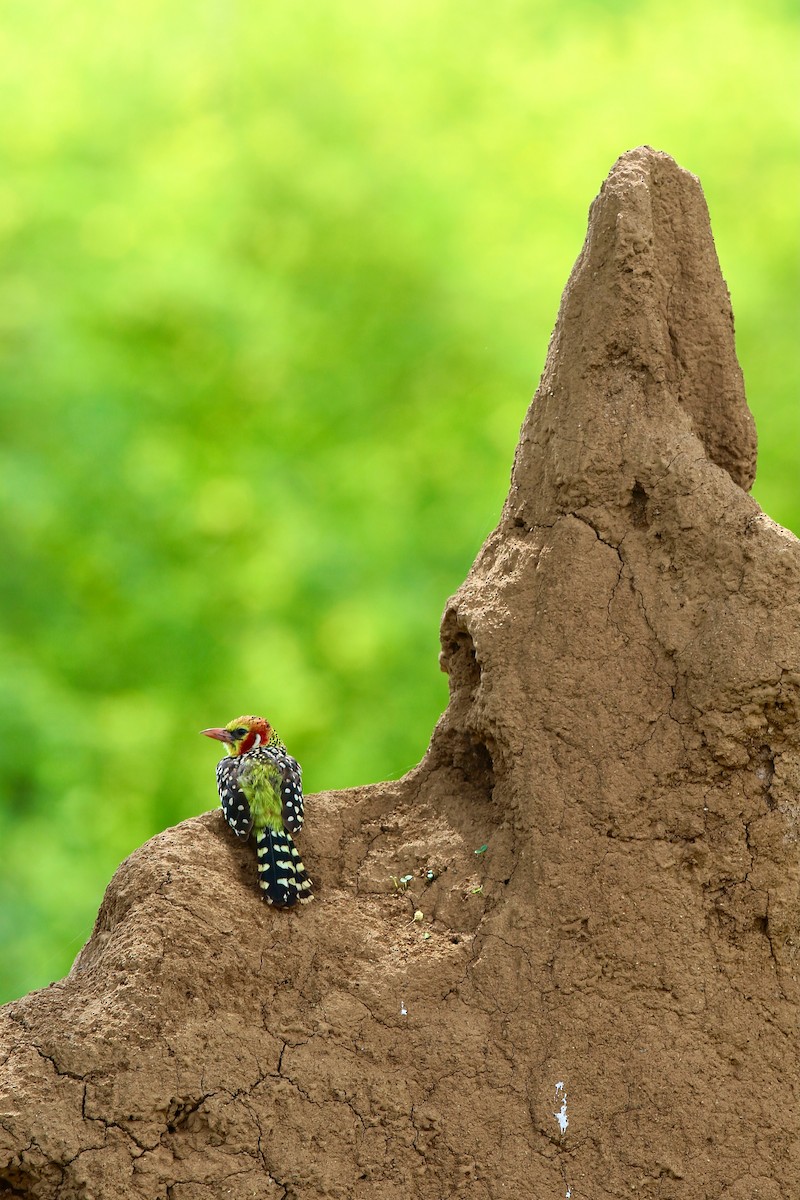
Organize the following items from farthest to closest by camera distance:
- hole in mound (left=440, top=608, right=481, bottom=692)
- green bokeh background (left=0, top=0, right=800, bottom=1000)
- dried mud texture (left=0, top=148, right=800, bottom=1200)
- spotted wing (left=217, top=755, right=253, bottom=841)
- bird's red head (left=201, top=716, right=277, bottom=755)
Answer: green bokeh background (left=0, top=0, right=800, bottom=1000) < bird's red head (left=201, top=716, right=277, bottom=755) < hole in mound (left=440, top=608, right=481, bottom=692) < spotted wing (left=217, top=755, right=253, bottom=841) < dried mud texture (left=0, top=148, right=800, bottom=1200)

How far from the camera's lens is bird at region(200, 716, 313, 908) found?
4.29 meters

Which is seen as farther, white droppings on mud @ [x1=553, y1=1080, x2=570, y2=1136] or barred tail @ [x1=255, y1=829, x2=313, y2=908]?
barred tail @ [x1=255, y1=829, x2=313, y2=908]

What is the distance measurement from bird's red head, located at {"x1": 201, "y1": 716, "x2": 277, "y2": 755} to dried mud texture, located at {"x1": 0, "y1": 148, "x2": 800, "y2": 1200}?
517 millimetres

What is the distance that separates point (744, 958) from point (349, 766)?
24.0 ft

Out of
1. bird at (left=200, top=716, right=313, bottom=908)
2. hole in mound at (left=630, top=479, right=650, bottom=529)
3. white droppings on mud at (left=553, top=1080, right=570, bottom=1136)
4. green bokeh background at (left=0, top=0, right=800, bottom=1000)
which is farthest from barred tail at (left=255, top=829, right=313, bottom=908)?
green bokeh background at (left=0, top=0, right=800, bottom=1000)

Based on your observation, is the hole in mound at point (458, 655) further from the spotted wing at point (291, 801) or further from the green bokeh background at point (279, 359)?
the green bokeh background at point (279, 359)

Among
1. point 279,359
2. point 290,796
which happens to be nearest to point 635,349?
point 290,796

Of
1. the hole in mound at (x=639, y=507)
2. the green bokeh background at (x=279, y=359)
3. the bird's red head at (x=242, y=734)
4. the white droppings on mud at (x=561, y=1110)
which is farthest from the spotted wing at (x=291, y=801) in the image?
the green bokeh background at (x=279, y=359)

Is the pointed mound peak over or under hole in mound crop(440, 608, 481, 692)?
over

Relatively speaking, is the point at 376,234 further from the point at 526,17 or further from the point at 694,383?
→ the point at 694,383

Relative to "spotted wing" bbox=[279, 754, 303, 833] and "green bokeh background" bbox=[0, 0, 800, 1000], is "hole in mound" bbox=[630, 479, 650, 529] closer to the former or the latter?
"spotted wing" bbox=[279, 754, 303, 833]

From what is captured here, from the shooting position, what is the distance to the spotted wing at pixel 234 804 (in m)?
4.38

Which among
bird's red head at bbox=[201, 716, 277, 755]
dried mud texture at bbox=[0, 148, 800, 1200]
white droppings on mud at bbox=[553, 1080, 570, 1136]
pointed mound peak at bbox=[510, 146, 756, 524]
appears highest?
pointed mound peak at bbox=[510, 146, 756, 524]

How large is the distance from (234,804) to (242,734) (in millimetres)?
614
